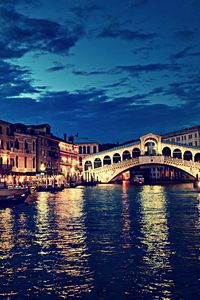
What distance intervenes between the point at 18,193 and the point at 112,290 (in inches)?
914

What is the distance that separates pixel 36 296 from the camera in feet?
29.5

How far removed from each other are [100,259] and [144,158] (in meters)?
60.7

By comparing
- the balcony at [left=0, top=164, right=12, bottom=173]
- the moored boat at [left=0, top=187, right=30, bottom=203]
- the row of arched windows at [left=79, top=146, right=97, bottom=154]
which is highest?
the row of arched windows at [left=79, top=146, right=97, bottom=154]

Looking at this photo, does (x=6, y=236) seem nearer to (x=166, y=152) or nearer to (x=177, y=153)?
(x=177, y=153)

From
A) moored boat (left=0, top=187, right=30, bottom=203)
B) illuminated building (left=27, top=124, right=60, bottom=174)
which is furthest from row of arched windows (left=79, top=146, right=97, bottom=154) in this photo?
moored boat (left=0, top=187, right=30, bottom=203)

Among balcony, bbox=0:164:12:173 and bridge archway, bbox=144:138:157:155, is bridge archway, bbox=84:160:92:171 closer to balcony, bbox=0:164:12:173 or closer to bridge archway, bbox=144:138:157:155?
bridge archway, bbox=144:138:157:155

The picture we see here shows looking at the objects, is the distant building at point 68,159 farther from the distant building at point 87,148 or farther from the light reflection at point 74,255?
the light reflection at point 74,255

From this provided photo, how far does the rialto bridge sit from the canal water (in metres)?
51.9

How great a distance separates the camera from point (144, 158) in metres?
72.2

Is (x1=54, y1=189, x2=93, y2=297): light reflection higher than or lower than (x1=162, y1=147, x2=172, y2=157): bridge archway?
lower

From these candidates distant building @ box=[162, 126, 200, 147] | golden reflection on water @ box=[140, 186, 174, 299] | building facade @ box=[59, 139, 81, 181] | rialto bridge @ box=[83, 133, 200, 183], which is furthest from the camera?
distant building @ box=[162, 126, 200, 147]

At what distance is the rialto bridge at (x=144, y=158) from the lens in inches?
2815

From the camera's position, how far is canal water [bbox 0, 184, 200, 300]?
9312mm

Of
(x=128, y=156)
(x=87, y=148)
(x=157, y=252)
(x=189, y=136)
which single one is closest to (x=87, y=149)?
(x=87, y=148)
